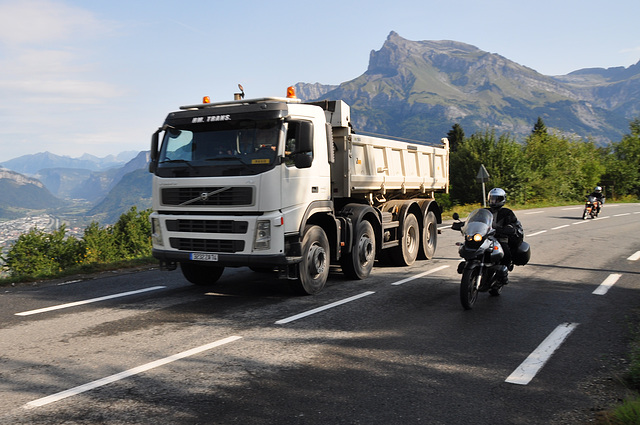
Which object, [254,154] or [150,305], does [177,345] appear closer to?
[150,305]

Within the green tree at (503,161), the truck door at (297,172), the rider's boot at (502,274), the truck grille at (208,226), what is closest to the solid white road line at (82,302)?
the truck grille at (208,226)

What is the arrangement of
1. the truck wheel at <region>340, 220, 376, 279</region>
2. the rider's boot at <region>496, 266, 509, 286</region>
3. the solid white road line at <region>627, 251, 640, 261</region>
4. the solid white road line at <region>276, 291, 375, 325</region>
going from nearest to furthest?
the solid white road line at <region>276, 291, 375, 325</region>
the rider's boot at <region>496, 266, 509, 286</region>
the truck wheel at <region>340, 220, 376, 279</region>
the solid white road line at <region>627, 251, 640, 261</region>

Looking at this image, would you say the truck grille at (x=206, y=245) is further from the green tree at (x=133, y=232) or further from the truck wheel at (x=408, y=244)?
the green tree at (x=133, y=232)

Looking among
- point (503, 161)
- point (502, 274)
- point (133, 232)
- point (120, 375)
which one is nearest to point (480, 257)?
point (502, 274)

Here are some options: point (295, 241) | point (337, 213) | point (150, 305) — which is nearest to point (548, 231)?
point (337, 213)

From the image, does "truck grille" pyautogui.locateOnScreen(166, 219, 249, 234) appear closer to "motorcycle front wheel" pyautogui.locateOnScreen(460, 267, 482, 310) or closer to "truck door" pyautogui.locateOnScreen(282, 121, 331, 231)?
"truck door" pyautogui.locateOnScreen(282, 121, 331, 231)

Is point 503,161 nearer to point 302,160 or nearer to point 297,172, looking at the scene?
point 297,172

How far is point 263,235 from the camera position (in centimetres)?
714

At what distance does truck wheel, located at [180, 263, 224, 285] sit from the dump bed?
257cm

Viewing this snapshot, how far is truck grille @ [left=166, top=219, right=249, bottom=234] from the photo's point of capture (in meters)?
7.20

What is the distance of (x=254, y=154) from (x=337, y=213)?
2334mm

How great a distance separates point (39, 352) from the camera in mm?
5184

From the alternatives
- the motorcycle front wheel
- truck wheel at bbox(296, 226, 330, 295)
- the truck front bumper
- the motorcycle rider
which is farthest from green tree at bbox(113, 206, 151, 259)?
the motorcycle front wheel

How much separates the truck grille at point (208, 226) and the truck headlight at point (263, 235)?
18 cm
